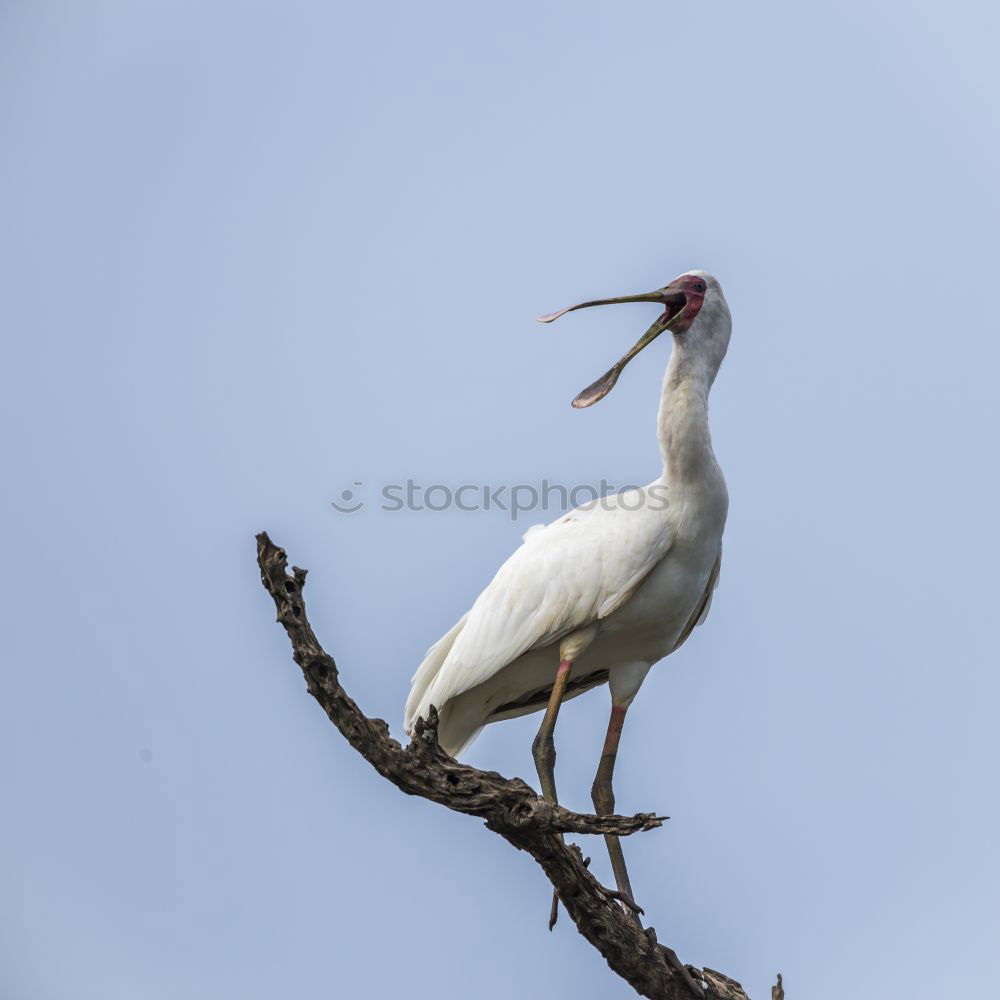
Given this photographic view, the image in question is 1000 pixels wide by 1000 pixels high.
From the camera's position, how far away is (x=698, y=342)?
9.53m

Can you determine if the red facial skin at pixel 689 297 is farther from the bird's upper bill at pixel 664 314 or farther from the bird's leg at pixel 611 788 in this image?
the bird's leg at pixel 611 788

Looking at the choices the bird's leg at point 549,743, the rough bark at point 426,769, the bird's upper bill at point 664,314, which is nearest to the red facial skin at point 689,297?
the bird's upper bill at point 664,314

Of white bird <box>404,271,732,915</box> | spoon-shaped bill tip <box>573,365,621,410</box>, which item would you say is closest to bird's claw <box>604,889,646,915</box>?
white bird <box>404,271,732,915</box>

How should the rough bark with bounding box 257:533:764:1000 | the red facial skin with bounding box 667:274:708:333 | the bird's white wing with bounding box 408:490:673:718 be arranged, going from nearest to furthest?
the rough bark with bounding box 257:533:764:1000
the bird's white wing with bounding box 408:490:673:718
the red facial skin with bounding box 667:274:708:333

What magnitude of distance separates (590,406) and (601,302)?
0.67 metres

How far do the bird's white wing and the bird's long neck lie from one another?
282mm

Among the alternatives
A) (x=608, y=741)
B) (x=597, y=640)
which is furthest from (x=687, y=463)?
(x=608, y=741)

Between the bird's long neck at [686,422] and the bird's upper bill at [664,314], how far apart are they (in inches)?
8.1

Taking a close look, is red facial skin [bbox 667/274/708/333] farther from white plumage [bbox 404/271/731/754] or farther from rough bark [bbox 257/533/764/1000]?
rough bark [bbox 257/533/764/1000]

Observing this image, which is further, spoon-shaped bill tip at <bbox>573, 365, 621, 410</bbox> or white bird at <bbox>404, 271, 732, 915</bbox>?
spoon-shaped bill tip at <bbox>573, 365, 621, 410</bbox>

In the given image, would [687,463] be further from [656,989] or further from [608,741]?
[656,989]

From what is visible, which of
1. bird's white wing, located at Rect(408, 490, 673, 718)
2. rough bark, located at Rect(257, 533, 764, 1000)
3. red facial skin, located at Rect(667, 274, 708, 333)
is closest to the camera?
rough bark, located at Rect(257, 533, 764, 1000)

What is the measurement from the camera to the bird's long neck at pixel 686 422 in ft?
30.4

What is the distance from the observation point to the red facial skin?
959 centimetres
